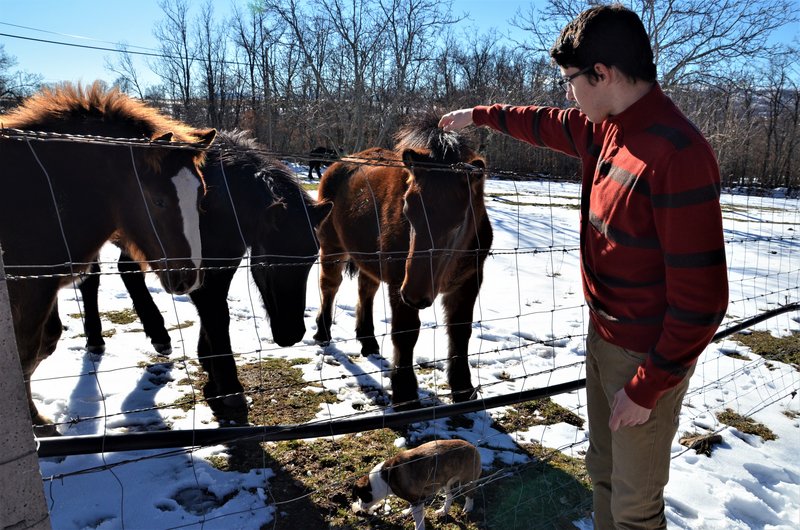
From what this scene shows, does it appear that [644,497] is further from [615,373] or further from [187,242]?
[187,242]

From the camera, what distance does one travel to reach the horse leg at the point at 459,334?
3947mm

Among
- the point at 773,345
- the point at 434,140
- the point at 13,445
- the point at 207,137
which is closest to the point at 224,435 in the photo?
the point at 13,445

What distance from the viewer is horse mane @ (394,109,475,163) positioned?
11.3 feet

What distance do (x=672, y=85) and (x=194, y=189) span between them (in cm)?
1540

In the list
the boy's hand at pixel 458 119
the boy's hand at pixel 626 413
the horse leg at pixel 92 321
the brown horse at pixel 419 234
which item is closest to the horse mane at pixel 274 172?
the brown horse at pixel 419 234

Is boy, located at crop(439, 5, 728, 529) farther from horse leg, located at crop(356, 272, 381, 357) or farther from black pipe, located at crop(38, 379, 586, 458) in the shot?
horse leg, located at crop(356, 272, 381, 357)

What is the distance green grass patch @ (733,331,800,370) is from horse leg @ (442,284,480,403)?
11.5 feet

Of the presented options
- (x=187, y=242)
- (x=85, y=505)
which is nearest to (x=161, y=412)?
(x=85, y=505)

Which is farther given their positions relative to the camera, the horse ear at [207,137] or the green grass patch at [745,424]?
the green grass patch at [745,424]

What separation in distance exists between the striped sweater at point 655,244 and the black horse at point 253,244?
226 centimetres

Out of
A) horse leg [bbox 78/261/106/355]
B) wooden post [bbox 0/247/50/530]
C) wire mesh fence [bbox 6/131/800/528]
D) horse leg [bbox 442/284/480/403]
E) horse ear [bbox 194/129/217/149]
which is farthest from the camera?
horse leg [bbox 78/261/106/355]

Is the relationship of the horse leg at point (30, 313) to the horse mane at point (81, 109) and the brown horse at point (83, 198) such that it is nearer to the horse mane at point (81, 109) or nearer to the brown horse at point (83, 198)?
the brown horse at point (83, 198)

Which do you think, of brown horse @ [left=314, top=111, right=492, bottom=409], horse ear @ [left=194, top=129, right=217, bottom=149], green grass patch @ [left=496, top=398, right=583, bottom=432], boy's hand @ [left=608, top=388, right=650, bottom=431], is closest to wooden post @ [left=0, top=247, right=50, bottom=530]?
brown horse @ [left=314, top=111, right=492, bottom=409]

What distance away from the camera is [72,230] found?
2.97 metres
